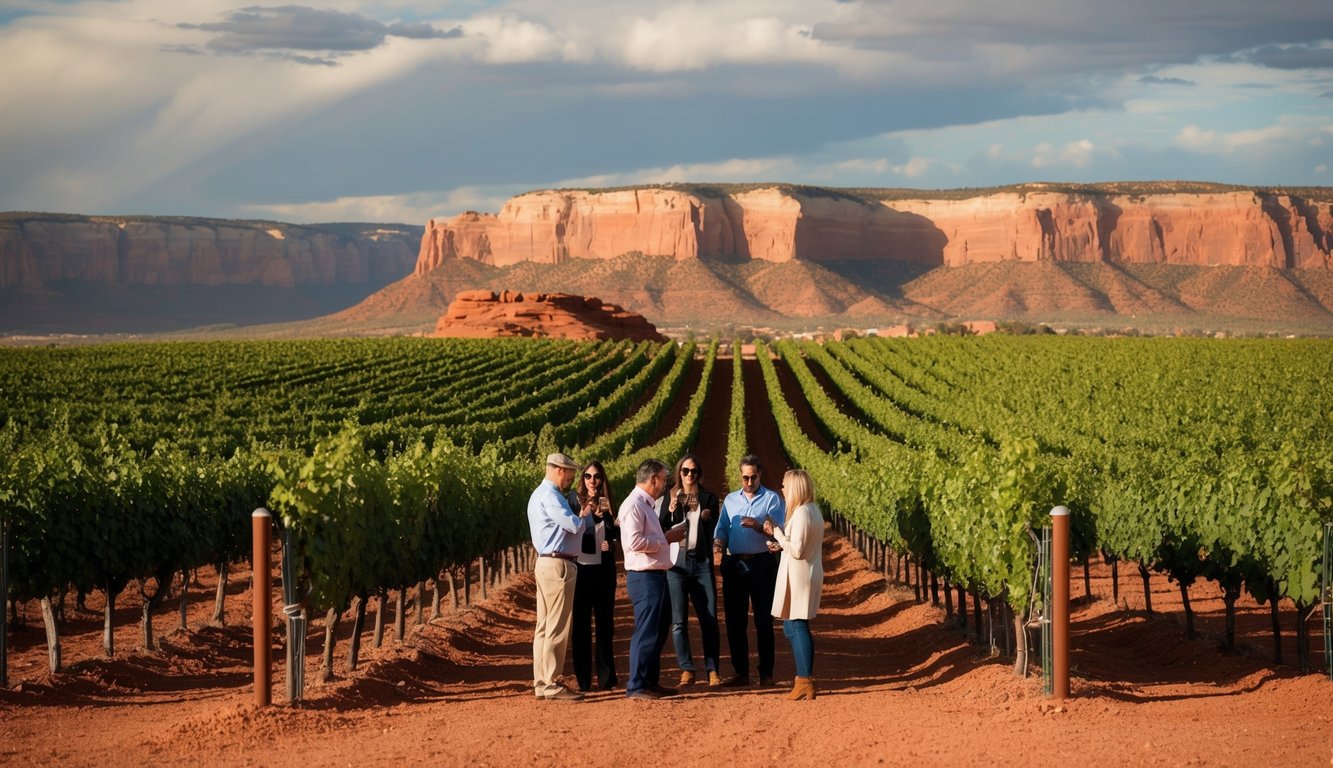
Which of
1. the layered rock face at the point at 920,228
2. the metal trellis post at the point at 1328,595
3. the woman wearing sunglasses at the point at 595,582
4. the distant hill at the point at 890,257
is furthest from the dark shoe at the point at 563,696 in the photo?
the layered rock face at the point at 920,228

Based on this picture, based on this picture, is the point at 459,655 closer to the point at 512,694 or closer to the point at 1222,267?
the point at 512,694

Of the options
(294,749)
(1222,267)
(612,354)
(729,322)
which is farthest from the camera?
(1222,267)

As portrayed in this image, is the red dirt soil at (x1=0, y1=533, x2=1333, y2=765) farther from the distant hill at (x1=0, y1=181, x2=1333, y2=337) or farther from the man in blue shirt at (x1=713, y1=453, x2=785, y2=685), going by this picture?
the distant hill at (x1=0, y1=181, x2=1333, y2=337)

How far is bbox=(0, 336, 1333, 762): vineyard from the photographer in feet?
43.5

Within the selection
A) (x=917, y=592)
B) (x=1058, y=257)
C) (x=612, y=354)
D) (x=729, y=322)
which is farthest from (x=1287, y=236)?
(x=917, y=592)

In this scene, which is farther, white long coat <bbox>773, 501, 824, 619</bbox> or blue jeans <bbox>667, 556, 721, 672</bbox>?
blue jeans <bbox>667, 556, 721, 672</bbox>

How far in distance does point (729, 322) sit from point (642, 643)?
139720 mm

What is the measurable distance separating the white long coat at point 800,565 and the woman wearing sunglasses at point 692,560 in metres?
0.64

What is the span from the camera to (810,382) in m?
63.3

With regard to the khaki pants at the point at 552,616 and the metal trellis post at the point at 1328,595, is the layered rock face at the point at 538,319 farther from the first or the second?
the khaki pants at the point at 552,616

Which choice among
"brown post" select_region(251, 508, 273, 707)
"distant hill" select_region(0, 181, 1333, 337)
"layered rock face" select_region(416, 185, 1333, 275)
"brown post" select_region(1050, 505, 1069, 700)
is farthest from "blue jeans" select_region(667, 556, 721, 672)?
"layered rock face" select_region(416, 185, 1333, 275)

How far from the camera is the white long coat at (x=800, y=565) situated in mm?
10453

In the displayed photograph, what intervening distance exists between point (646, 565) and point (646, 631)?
0.51 meters

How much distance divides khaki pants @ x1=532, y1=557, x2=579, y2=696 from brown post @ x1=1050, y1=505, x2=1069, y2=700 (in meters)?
3.52
